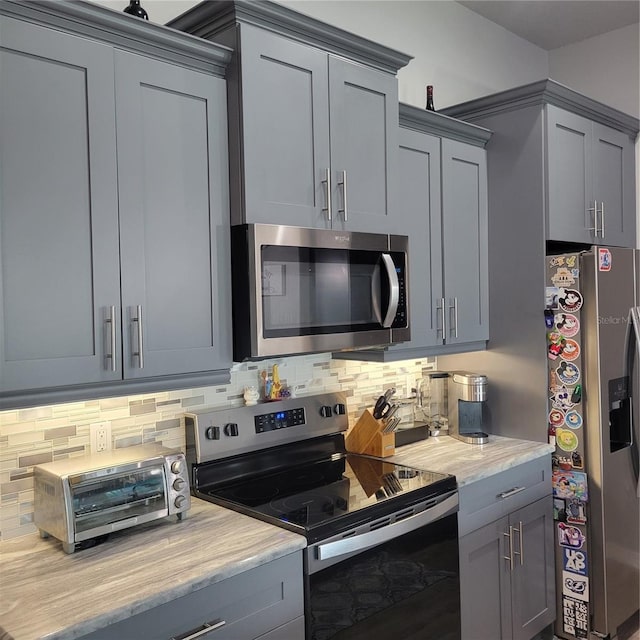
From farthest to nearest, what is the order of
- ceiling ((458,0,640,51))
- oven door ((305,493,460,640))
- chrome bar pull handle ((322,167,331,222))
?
1. ceiling ((458,0,640,51))
2. chrome bar pull handle ((322,167,331,222))
3. oven door ((305,493,460,640))

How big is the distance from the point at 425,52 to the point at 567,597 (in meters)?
2.68

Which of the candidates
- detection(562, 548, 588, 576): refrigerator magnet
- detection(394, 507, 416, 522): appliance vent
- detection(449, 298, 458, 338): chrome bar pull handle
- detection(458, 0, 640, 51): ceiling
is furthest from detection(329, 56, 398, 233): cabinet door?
detection(562, 548, 588, 576): refrigerator magnet

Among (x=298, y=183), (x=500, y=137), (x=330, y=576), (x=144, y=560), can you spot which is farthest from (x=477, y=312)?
(x=144, y=560)

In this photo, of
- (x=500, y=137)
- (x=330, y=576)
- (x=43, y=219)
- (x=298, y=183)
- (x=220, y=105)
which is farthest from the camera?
(x=500, y=137)

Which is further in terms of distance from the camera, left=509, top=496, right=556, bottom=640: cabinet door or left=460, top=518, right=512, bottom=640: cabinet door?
left=509, top=496, right=556, bottom=640: cabinet door

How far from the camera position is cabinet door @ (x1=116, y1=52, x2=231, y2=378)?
5.76 ft

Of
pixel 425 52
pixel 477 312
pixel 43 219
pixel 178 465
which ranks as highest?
pixel 425 52

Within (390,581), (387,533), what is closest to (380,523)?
(387,533)

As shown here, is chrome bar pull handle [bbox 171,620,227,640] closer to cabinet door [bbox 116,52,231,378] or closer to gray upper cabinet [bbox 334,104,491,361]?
cabinet door [bbox 116,52,231,378]

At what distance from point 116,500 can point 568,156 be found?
2.43 meters

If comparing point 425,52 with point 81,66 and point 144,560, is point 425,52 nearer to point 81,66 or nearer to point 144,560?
point 81,66

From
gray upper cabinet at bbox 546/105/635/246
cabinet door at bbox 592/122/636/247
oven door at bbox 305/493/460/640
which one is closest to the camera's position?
oven door at bbox 305/493/460/640

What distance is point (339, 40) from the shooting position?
2.19m

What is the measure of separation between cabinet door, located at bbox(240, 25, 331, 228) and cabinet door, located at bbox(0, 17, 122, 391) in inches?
17.1
